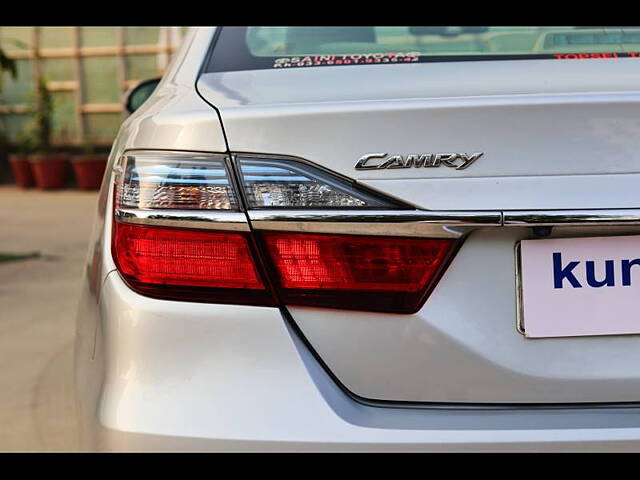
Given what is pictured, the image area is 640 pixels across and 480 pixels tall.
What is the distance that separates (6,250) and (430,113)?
587 cm

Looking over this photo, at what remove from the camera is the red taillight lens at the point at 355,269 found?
1380 mm

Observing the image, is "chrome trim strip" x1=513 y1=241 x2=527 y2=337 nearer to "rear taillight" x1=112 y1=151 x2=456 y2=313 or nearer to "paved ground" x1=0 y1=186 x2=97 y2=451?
"rear taillight" x1=112 y1=151 x2=456 y2=313

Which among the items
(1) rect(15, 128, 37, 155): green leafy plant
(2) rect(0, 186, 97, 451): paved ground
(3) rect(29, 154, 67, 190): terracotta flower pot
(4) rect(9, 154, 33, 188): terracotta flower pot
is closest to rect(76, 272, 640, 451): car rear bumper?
(2) rect(0, 186, 97, 451): paved ground

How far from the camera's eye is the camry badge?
1340mm

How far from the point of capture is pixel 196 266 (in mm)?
1423

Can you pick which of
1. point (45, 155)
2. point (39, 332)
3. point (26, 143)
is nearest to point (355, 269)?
point (39, 332)

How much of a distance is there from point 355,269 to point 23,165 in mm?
11386

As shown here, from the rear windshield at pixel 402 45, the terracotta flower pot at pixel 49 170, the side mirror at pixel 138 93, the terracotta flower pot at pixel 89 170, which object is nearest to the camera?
the rear windshield at pixel 402 45

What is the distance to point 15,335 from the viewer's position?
13.8ft

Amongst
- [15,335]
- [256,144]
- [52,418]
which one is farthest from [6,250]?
[256,144]

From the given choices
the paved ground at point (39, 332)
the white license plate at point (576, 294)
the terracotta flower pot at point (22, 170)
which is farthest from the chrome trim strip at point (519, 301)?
the terracotta flower pot at point (22, 170)

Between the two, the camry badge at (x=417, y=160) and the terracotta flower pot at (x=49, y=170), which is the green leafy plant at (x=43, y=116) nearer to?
the terracotta flower pot at (x=49, y=170)
